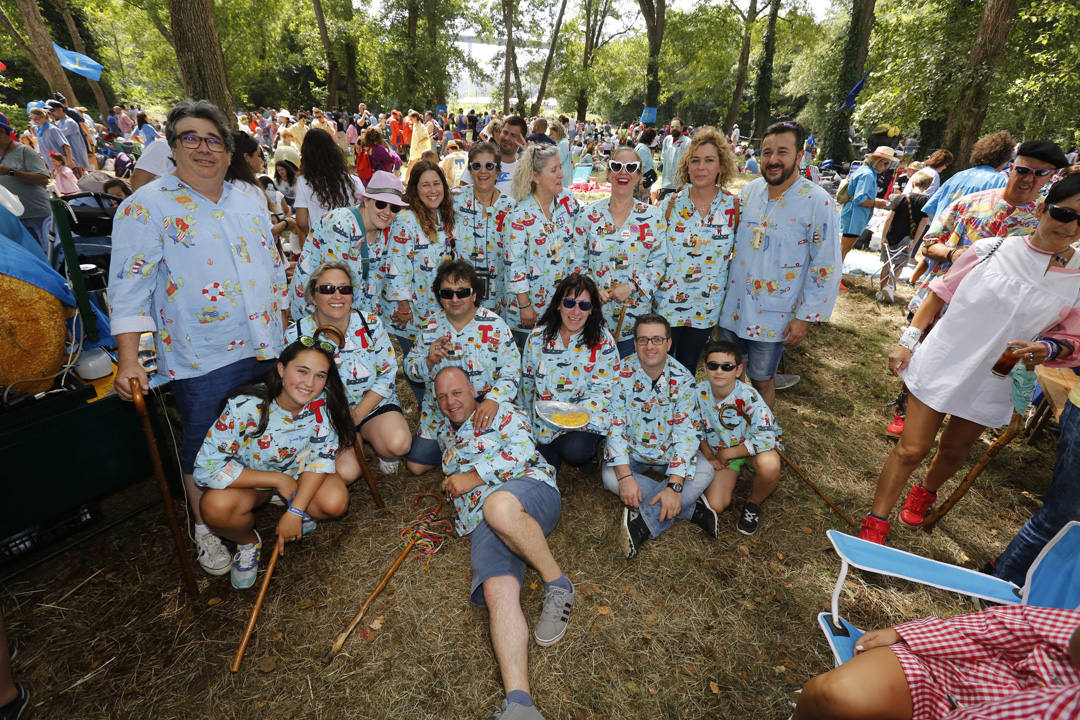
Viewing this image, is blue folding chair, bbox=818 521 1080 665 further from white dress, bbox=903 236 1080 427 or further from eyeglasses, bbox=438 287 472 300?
eyeglasses, bbox=438 287 472 300

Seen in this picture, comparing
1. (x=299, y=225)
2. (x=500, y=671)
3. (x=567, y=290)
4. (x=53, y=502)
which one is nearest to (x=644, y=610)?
(x=500, y=671)

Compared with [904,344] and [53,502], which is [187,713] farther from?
[904,344]

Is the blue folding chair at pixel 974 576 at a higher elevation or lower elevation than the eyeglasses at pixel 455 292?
lower

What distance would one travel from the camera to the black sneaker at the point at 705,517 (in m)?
3.32

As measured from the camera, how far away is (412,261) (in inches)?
152

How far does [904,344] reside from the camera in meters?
3.13

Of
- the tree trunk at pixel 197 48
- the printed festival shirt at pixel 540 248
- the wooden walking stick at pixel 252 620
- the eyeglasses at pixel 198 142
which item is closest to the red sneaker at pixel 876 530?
the printed festival shirt at pixel 540 248

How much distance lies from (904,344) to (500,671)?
3.22 m

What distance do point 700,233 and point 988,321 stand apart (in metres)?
1.79

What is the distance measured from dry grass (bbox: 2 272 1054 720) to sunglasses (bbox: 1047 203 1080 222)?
2256 millimetres

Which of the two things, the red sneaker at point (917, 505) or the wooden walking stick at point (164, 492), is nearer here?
the wooden walking stick at point (164, 492)

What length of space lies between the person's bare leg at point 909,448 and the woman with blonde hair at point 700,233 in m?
1.44

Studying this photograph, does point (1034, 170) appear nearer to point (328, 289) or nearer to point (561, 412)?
point (561, 412)

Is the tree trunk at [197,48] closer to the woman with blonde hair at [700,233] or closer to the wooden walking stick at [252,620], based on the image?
the wooden walking stick at [252,620]
